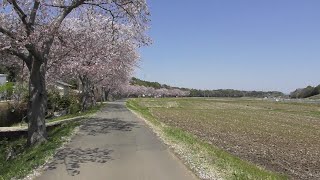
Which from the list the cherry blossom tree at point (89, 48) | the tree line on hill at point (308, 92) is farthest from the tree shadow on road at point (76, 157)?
the tree line on hill at point (308, 92)

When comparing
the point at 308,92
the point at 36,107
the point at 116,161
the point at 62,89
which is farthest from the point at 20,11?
the point at 308,92

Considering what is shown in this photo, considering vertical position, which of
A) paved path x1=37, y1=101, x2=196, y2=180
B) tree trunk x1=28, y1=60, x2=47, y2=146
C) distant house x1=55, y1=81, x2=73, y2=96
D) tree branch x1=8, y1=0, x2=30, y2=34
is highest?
tree branch x1=8, y1=0, x2=30, y2=34

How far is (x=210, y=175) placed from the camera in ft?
36.1

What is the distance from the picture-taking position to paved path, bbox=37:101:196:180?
1115 cm

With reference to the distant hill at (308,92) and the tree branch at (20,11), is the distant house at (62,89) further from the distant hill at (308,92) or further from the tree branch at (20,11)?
the distant hill at (308,92)

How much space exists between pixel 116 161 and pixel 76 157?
150 centimetres

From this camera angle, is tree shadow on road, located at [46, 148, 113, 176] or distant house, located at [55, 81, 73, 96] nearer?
tree shadow on road, located at [46, 148, 113, 176]

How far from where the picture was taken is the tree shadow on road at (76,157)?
12157mm

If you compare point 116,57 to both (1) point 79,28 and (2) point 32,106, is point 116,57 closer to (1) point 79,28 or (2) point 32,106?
(1) point 79,28

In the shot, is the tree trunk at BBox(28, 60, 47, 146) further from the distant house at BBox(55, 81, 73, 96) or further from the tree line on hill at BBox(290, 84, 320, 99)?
the tree line on hill at BBox(290, 84, 320, 99)

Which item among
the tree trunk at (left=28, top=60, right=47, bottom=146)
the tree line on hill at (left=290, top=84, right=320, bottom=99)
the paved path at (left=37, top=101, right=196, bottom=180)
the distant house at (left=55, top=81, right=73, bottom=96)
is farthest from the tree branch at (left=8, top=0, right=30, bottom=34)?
the tree line on hill at (left=290, top=84, right=320, bottom=99)

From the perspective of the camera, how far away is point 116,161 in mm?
13141

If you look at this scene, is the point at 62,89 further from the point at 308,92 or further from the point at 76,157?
the point at 308,92

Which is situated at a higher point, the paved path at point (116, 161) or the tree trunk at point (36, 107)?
the tree trunk at point (36, 107)
